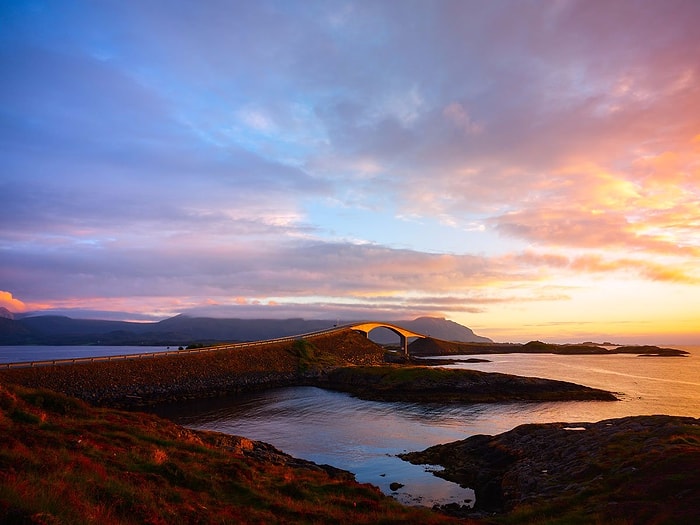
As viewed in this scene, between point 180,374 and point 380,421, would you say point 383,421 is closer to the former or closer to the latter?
point 380,421

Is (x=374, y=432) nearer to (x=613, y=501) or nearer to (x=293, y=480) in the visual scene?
(x=293, y=480)

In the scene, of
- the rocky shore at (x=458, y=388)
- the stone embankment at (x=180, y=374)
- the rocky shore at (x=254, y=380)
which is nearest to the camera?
the stone embankment at (x=180, y=374)

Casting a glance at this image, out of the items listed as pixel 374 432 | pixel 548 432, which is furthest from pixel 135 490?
pixel 374 432

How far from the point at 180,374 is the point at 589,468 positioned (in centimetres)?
7194

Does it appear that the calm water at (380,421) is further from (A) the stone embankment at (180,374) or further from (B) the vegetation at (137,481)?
(A) the stone embankment at (180,374)

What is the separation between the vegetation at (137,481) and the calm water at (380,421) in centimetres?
618

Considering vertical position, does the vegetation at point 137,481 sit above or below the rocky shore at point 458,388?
above

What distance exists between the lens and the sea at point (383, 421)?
34.2 m

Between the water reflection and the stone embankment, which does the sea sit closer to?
the water reflection

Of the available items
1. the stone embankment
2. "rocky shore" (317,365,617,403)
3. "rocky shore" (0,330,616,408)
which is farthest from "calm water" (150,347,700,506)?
the stone embankment

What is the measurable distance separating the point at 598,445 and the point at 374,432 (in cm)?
2564

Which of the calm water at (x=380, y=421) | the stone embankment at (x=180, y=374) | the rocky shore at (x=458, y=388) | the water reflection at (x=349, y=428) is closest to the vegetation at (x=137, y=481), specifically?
the water reflection at (x=349, y=428)

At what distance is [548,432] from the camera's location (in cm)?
3800

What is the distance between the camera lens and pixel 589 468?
1032 inches
